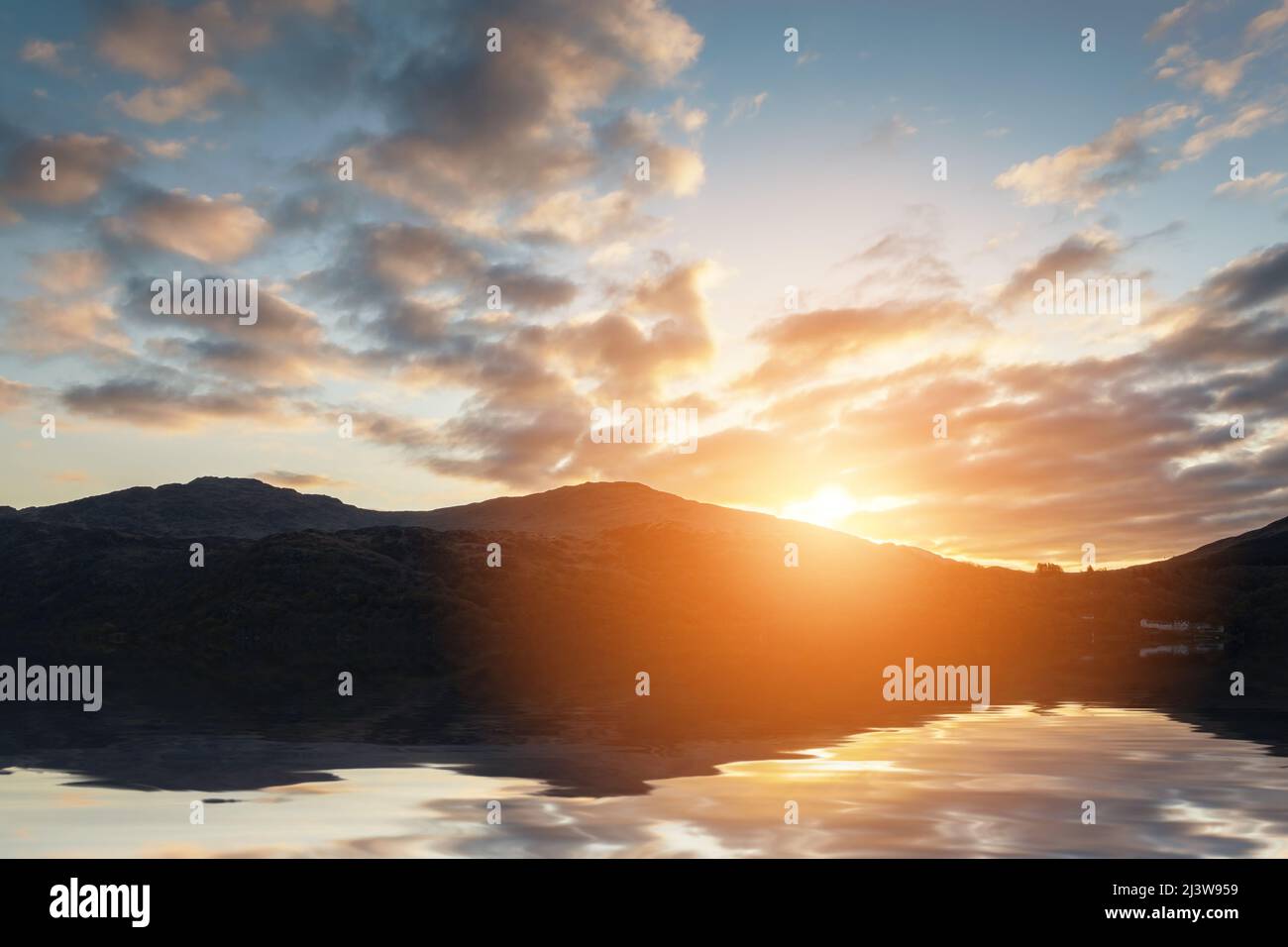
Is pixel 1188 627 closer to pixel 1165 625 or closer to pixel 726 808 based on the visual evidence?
pixel 1165 625

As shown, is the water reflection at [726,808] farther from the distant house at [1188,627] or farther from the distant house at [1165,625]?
the distant house at [1165,625]

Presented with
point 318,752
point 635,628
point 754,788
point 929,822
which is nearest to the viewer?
point 929,822

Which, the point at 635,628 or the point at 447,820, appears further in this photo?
the point at 635,628

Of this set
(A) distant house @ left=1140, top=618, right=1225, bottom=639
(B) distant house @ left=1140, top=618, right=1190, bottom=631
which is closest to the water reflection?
(A) distant house @ left=1140, top=618, right=1225, bottom=639

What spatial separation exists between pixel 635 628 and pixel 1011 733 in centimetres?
7243

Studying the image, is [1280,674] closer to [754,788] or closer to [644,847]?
[754,788]

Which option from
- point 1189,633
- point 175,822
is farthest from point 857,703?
point 1189,633

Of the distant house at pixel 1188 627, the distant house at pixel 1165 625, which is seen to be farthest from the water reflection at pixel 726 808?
the distant house at pixel 1165 625

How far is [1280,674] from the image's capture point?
4891 cm

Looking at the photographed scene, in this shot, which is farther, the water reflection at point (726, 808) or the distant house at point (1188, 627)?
the distant house at point (1188, 627)

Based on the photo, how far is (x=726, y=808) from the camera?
16703 millimetres

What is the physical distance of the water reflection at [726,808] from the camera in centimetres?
1391

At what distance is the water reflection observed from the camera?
13.9 meters

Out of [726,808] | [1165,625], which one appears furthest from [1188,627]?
[726,808]
